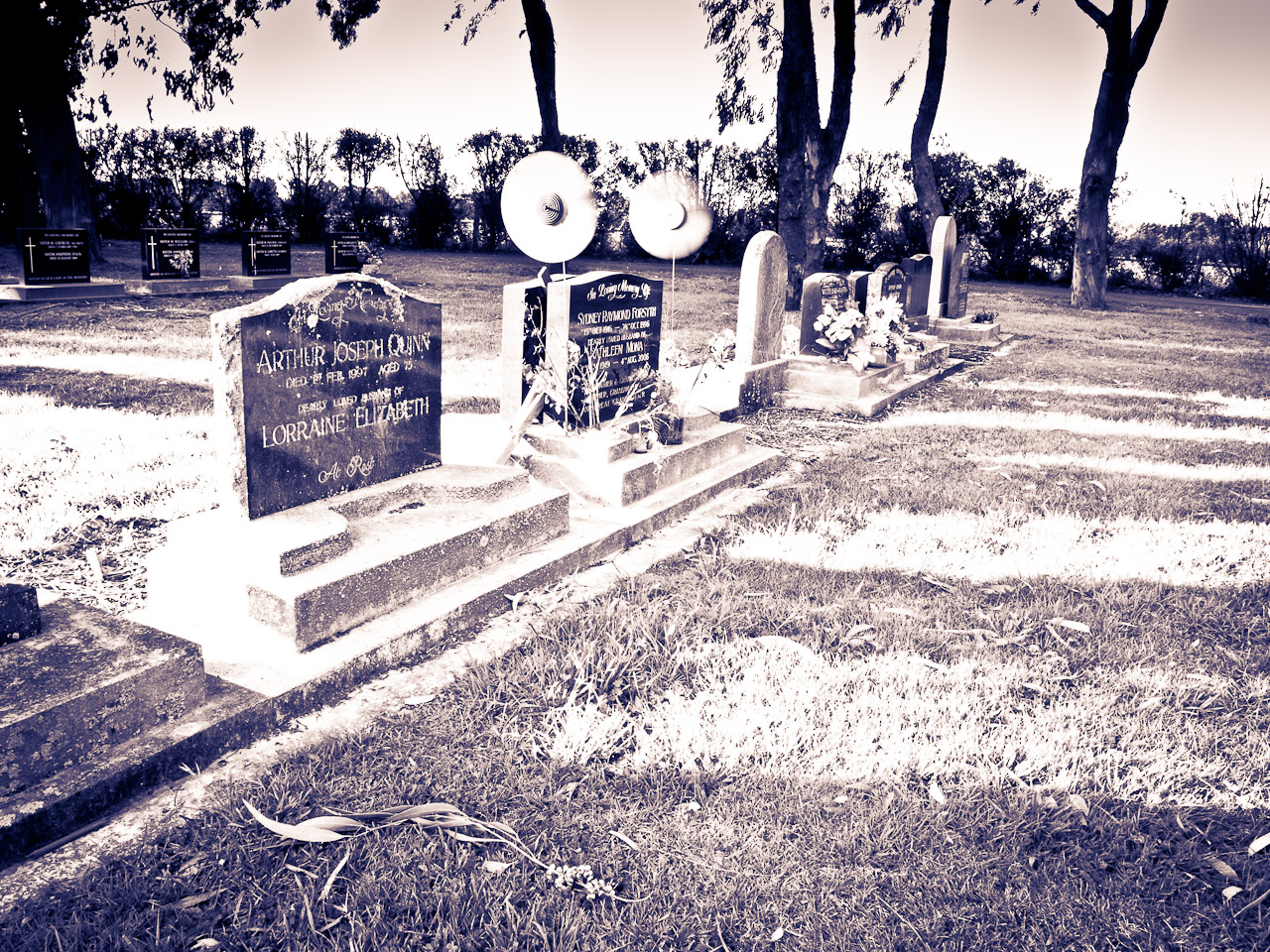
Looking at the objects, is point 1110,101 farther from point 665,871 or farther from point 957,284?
point 665,871

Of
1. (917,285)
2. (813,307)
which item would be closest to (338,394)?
(813,307)

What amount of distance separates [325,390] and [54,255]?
1196cm

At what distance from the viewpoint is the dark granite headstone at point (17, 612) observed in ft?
8.02

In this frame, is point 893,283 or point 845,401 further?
point 893,283

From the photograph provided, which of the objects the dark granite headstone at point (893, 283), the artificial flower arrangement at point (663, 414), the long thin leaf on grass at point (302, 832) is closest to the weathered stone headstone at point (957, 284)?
the dark granite headstone at point (893, 283)

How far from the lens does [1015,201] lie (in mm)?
25734

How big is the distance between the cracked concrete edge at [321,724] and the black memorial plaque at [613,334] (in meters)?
1.12

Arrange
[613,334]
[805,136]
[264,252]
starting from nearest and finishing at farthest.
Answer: [613,334] → [805,136] → [264,252]

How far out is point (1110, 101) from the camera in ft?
56.0

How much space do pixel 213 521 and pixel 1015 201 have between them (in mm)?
26835

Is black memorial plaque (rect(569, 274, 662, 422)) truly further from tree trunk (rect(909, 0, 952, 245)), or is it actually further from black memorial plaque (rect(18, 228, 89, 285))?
tree trunk (rect(909, 0, 952, 245))

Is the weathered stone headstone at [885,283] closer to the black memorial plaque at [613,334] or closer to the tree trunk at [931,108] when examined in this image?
the black memorial plaque at [613,334]

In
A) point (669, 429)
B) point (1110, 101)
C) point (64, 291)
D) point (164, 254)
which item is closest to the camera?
point (669, 429)

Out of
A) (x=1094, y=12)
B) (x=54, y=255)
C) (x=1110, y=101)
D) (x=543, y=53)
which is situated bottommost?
(x=54, y=255)
